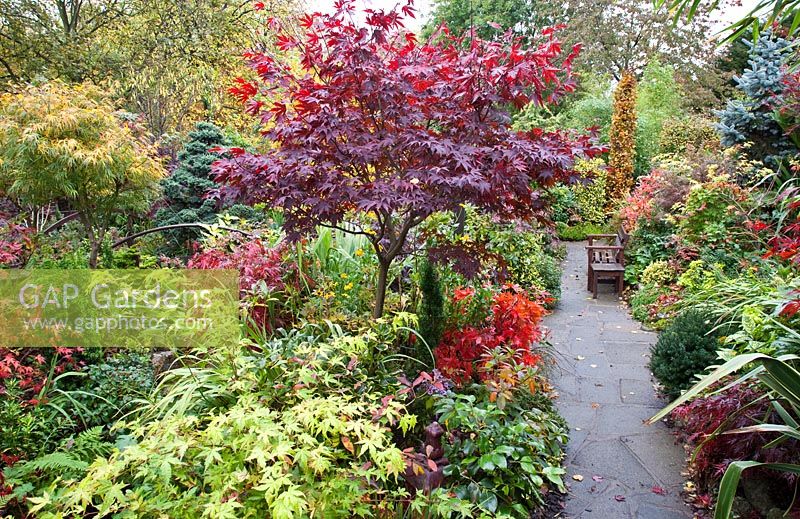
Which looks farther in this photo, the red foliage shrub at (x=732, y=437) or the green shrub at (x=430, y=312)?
the green shrub at (x=430, y=312)

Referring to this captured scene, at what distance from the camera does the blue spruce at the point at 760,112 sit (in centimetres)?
700

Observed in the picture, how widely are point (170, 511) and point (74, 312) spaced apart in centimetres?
204

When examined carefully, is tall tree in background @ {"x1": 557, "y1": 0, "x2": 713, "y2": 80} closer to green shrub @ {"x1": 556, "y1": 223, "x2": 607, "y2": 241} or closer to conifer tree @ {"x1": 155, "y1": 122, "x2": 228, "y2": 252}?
green shrub @ {"x1": 556, "y1": 223, "x2": 607, "y2": 241}

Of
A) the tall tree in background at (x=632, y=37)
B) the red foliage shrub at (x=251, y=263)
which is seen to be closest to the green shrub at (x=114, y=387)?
the red foliage shrub at (x=251, y=263)

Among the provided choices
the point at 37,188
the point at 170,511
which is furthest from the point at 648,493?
the point at 37,188

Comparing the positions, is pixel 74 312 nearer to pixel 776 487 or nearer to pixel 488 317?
pixel 488 317

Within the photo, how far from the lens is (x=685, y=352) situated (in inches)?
140

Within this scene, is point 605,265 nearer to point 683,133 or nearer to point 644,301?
point 644,301

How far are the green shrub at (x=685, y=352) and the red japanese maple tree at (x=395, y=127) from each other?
1.50 m

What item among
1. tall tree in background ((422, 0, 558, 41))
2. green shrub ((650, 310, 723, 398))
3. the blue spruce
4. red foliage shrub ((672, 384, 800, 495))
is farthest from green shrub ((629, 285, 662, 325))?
tall tree in background ((422, 0, 558, 41))

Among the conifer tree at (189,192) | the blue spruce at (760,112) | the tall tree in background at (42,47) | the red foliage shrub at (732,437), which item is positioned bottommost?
the red foliage shrub at (732,437)

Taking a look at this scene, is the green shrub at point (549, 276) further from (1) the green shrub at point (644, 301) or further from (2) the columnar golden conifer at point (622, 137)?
(2) the columnar golden conifer at point (622, 137)

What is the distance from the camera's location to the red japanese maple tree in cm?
285

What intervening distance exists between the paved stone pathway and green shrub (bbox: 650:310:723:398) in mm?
344
